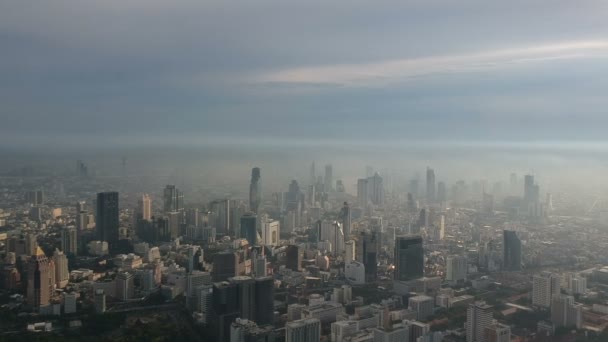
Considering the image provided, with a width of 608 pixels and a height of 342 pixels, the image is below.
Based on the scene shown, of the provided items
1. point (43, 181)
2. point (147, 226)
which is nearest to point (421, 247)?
point (147, 226)

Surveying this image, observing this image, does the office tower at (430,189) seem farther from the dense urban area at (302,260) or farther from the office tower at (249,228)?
the office tower at (249,228)

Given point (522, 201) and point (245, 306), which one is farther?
point (522, 201)

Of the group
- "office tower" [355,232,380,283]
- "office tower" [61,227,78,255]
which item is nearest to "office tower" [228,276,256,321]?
"office tower" [355,232,380,283]

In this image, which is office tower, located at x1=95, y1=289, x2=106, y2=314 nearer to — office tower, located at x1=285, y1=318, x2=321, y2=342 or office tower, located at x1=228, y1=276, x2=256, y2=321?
office tower, located at x1=228, y1=276, x2=256, y2=321

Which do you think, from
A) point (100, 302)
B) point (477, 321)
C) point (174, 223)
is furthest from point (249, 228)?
point (477, 321)

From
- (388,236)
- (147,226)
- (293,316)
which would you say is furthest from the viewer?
(147,226)

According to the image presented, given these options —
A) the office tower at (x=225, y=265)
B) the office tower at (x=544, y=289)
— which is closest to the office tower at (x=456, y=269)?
the office tower at (x=544, y=289)

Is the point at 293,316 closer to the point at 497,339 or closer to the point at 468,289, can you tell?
the point at 497,339
